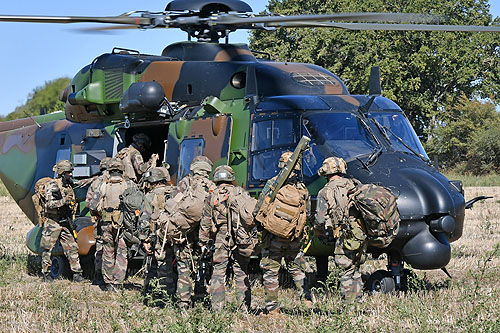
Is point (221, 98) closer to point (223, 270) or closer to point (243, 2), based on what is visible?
point (243, 2)

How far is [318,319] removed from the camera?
6.73 metres

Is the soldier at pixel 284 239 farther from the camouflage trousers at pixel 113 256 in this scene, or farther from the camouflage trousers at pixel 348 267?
the camouflage trousers at pixel 113 256

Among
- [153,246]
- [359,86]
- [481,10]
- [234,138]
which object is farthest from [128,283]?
[481,10]

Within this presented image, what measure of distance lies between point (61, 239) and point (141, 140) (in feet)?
5.95

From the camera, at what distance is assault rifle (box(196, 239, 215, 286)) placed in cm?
771

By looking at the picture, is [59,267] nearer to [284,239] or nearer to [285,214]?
[284,239]

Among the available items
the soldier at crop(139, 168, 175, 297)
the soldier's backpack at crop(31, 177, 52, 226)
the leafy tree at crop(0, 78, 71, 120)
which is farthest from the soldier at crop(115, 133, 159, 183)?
the leafy tree at crop(0, 78, 71, 120)

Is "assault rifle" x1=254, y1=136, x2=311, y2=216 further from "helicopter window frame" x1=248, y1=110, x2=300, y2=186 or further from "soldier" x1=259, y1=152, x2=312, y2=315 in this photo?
"helicopter window frame" x1=248, y1=110, x2=300, y2=186

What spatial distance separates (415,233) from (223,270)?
2.02 meters

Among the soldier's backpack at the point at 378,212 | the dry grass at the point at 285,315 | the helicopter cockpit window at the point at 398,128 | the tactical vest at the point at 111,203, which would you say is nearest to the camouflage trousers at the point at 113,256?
the tactical vest at the point at 111,203

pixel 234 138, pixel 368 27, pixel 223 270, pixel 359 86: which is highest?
pixel 368 27

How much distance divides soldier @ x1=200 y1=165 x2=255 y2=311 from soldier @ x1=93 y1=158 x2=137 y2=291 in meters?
2.06

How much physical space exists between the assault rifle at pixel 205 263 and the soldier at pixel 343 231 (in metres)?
1.15

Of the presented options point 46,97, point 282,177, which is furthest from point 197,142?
point 46,97
